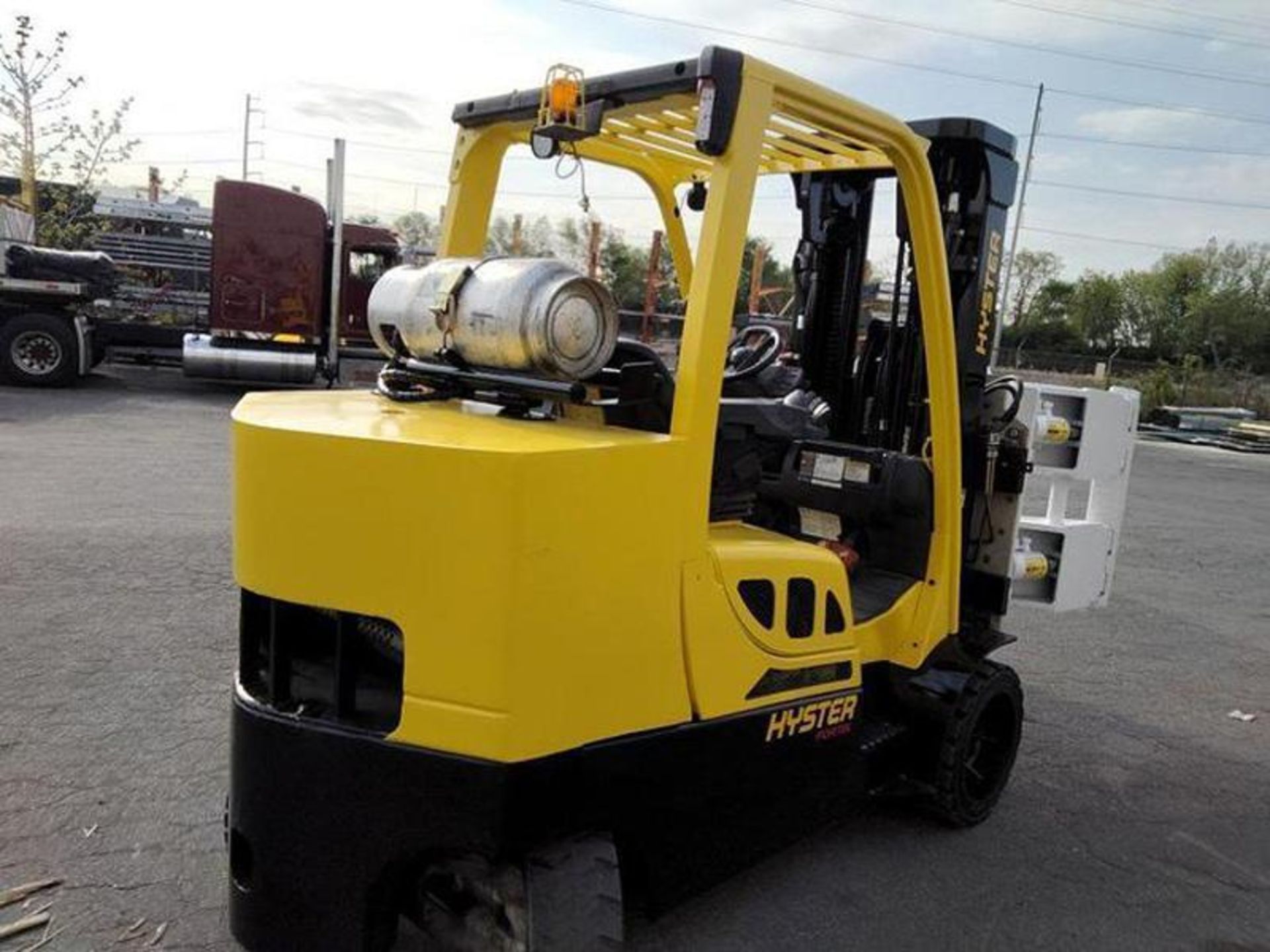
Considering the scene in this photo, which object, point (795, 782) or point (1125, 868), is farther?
point (1125, 868)

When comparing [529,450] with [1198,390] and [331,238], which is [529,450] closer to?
[331,238]

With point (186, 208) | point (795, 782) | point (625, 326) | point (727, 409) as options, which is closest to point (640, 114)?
point (727, 409)

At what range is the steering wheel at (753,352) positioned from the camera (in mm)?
3967

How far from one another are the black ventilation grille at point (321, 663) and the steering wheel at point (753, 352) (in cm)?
178

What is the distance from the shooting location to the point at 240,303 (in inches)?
666

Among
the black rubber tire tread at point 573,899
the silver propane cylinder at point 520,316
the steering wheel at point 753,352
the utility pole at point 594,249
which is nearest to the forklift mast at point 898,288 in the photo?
the steering wheel at point 753,352

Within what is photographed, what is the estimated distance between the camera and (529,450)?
2.25m

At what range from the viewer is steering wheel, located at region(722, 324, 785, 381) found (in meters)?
3.97

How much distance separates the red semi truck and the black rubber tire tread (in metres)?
15.2

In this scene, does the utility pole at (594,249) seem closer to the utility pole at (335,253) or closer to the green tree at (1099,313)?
the utility pole at (335,253)

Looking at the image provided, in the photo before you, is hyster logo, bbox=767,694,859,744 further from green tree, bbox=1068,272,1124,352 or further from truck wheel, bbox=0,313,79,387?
green tree, bbox=1068,272,1124,352

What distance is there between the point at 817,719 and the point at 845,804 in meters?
0.53

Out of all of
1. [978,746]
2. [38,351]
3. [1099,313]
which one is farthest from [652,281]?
[1099,313]

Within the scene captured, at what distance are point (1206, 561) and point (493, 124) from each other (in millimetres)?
A: 9058
